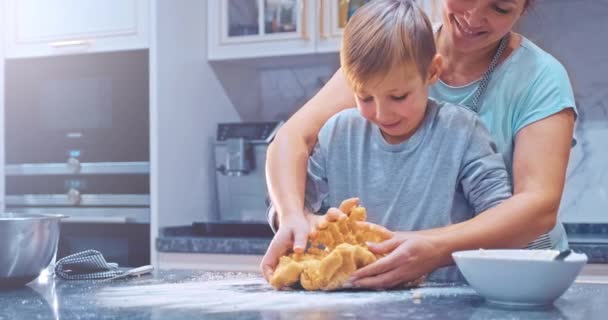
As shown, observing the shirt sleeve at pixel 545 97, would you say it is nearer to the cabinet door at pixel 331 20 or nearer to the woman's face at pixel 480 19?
the woman's face at pixel 480 19

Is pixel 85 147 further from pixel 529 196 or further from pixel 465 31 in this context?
pixel 529 196

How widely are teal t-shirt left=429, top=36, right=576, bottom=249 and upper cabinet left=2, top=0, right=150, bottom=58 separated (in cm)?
149

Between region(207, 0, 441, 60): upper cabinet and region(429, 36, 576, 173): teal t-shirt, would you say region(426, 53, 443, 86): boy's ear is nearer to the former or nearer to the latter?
region(429, 36, 576, 173): teal t-shirt

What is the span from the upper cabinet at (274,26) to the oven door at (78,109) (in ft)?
0.95

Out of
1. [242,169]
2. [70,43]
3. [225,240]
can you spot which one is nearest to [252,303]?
[225,240]

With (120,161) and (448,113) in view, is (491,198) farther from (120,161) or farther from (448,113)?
(120,161)

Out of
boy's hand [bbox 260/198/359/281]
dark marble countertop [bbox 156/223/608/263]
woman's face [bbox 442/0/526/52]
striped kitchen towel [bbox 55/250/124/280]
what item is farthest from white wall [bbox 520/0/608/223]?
striped kitchen towel [bbox 55/250/124/280]

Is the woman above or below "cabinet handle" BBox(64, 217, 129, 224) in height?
above

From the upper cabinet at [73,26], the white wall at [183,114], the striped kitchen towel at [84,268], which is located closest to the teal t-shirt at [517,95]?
the striped kitchen towel at [84,268]

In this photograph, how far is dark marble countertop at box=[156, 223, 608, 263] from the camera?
232 cm

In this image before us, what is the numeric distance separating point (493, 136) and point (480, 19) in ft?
0.63

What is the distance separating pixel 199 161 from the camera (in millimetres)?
2740

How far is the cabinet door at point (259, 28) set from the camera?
2632mm

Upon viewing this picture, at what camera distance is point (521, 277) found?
2.95 feet
